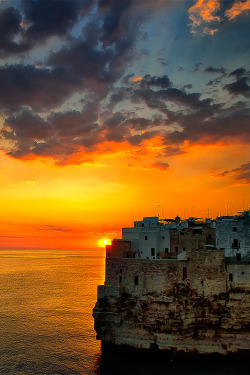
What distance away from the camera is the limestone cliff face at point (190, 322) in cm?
3938

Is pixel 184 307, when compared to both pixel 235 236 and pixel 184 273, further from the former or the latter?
pixel 235 236

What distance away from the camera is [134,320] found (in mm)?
41312

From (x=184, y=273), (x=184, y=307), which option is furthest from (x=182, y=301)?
(x=184, y=273)

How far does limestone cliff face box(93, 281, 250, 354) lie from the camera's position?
39.4 metres

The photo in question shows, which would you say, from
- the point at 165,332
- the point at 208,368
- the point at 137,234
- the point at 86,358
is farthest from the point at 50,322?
the point at 208,368

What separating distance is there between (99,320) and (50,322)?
20.5m

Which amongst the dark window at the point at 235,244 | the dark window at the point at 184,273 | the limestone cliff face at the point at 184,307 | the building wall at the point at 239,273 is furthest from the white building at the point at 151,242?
the building wall at the point at 239,273

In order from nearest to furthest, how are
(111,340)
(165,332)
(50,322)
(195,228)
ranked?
1. (165,332)
2. (111,340)
3. (195,228)
4. (50,322)

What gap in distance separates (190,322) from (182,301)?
2.50 m

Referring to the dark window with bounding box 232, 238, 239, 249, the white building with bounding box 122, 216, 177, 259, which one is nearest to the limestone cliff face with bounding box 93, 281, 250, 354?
the dark window with bounding box 232, 238, 239, 249

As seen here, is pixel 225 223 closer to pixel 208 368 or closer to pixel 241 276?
pixel 241 276

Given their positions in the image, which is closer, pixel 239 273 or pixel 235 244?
pixel 239 273

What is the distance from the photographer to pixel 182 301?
39.9 meters

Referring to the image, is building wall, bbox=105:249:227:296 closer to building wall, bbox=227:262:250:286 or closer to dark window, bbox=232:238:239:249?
building wall, bbox=227:262:250:286
